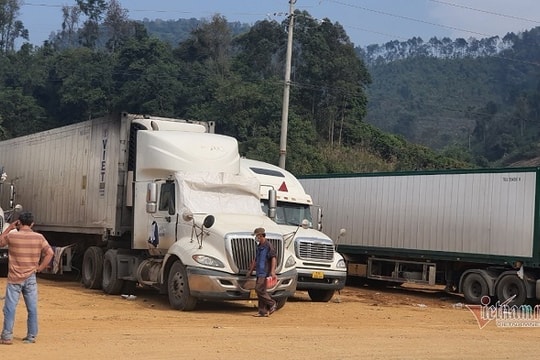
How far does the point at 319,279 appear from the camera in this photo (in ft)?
60.0

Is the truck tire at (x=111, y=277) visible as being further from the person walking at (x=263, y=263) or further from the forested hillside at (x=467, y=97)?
the forested hillside at (x=467, y=97)

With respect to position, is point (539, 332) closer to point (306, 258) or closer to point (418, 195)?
point (306, 258)

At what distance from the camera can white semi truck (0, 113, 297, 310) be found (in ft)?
48.5

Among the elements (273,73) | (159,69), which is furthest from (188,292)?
(273,73)

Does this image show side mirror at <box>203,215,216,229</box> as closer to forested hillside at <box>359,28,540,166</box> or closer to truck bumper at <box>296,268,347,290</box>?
truck bumper at <box>296,268,347,290</box>

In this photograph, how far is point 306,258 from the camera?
1833 cm

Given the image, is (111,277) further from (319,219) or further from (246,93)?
(246,93)

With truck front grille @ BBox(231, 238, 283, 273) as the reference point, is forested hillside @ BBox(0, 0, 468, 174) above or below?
above

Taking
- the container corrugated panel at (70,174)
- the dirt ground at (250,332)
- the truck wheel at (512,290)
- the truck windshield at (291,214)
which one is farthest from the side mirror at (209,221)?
the truck wheel at (512,290)

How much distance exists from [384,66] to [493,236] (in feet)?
361

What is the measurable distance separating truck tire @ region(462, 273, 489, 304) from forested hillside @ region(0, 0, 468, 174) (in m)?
28.5

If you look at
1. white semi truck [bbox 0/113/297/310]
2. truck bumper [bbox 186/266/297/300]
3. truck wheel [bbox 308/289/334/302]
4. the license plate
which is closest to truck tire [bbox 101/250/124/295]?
white semi truck [bbox 0/113/297/310]

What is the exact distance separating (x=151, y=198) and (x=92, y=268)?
3.80 metres

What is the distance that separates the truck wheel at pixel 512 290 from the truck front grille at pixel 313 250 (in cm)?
422
